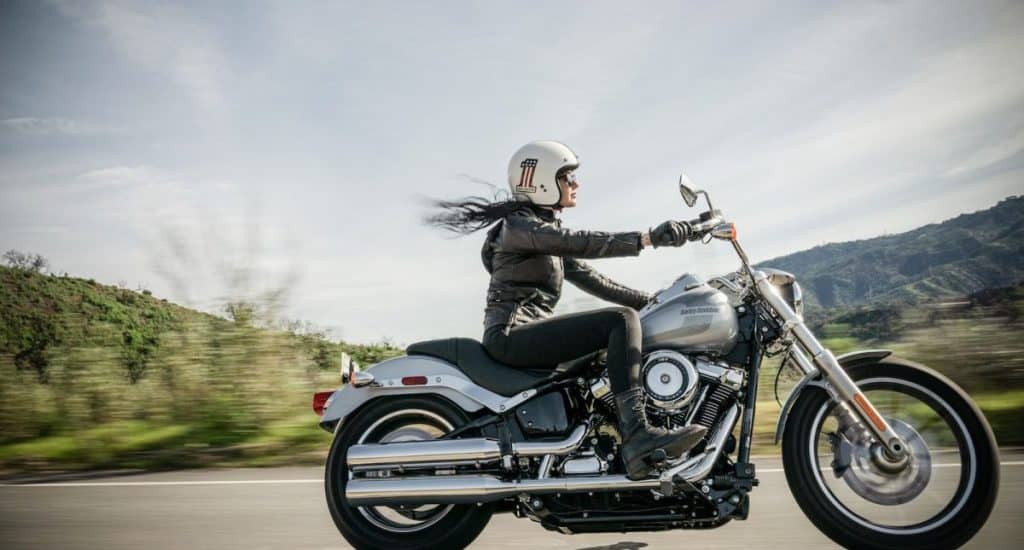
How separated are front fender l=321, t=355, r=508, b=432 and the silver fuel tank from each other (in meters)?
0.78

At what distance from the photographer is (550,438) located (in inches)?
149

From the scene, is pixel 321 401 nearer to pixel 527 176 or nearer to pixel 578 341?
pixel 578 341

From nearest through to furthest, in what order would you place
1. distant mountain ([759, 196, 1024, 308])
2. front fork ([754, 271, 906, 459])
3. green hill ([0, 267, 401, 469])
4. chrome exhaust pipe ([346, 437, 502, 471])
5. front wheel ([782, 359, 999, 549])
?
1. front wheel ([782, 359, 999, 549])
2. front fork ([754, 271, 906, 459])
3. chrome exhaust pipe ([346, 437, 502, 471])
4. green hill ([0, 267, 401, 469])
5. distant mountain ([759, 196, 1024, 308])

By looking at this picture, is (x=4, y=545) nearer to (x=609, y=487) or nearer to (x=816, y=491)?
(x=609, y=487)

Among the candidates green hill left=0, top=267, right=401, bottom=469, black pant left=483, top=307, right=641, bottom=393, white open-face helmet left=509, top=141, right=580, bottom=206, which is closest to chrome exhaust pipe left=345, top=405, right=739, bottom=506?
black pant left=483, top=307, right=641, bottom=393

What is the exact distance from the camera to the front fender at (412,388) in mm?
3912

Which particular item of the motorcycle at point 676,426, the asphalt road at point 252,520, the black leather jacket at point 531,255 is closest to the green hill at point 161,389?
the asphalt road at point 252,520

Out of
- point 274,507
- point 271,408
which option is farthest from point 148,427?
point 274,507

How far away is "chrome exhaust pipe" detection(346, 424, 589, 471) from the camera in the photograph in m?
3.74

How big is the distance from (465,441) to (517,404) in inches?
11.3

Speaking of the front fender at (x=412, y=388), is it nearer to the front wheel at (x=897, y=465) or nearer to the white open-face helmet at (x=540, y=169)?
the white open-face helmet at (x=540, y=169)

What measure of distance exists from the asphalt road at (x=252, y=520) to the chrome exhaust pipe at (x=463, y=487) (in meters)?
0.40

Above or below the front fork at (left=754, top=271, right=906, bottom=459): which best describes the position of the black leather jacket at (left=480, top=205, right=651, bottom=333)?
above

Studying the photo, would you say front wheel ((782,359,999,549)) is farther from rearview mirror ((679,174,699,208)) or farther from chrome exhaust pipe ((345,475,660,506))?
rearview mirror ((679,174,699,208))
